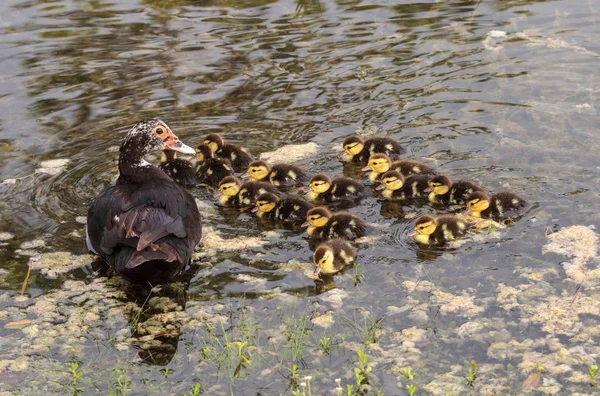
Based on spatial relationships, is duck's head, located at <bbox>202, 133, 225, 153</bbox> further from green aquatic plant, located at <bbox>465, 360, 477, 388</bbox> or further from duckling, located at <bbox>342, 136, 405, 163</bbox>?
green aquatic plant, located at <bbox>465, 360, 477, 388</bbox>

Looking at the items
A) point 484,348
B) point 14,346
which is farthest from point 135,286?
point 484,348

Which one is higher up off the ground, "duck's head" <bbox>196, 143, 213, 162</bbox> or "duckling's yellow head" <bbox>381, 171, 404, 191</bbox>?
"duck's head" <bbox>196, 143, 213, 162</bbox>

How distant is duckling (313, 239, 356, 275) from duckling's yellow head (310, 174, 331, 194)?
103cm

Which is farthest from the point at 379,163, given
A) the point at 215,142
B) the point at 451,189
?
the point at 215,142

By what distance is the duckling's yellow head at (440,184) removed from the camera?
661cm

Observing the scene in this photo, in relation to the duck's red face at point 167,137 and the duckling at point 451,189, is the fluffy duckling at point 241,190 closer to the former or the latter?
the duck's red face at point 167,137

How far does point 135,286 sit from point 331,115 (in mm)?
3149

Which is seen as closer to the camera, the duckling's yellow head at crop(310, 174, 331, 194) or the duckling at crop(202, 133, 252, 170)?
the duckling's yellow head at crop(310, 174, 331, 194)

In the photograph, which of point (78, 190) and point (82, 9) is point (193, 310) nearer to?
point (78, 190)

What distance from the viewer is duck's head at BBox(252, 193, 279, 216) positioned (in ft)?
21.7

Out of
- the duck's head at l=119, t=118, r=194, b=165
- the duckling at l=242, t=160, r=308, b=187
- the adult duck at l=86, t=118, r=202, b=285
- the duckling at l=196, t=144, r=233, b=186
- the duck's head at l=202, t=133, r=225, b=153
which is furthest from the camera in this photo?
the duck's head at l=202, t=133, r=225, b=153

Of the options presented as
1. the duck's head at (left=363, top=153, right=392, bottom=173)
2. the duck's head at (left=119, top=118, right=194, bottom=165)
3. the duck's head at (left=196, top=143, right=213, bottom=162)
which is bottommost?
the duck's head at (left=363, top=153, right=392, bottom=173)

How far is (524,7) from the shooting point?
35.2 ft

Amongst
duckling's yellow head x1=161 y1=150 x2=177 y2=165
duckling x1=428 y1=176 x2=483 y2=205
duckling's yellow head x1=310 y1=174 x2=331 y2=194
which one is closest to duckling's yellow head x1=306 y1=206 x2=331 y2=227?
duckling's yellow head x1=310 y1=174 x2=331 y2=194
